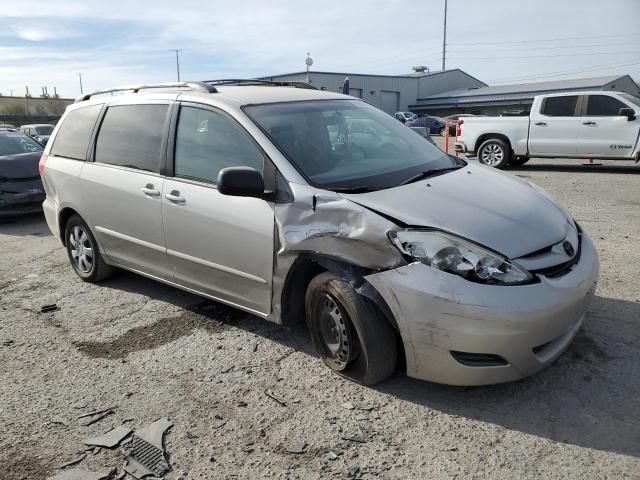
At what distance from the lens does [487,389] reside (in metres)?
3.12

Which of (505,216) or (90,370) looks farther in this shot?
(90,370)

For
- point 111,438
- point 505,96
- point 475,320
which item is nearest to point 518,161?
point 475,320

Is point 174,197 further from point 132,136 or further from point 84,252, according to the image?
point 84,252

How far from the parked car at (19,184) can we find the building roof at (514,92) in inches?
1679

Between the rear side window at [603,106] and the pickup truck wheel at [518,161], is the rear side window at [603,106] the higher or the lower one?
the higher one

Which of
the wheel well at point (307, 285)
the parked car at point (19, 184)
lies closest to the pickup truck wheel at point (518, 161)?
the parked car at point (19, 184)

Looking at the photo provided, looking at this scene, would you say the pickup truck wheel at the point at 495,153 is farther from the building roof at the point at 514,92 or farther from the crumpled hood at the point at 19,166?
the building roof at the point at 514,92

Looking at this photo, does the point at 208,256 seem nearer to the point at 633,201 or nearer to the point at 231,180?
the point at 231,180

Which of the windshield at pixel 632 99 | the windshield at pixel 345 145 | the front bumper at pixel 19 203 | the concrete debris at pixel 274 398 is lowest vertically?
the concrete debris at pixel 274 398

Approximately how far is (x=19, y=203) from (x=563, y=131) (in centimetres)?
1090

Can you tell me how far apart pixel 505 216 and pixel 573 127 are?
1017 cm

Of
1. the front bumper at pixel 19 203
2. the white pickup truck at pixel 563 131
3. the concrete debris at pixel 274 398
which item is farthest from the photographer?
the white pickup truck at pixel 563 131

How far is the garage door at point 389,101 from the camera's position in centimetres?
5583

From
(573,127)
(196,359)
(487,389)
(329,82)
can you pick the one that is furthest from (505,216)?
(329,82)
